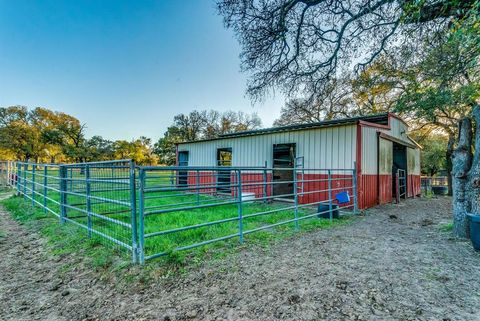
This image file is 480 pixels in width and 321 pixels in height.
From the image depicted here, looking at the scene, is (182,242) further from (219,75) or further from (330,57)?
(219,75)

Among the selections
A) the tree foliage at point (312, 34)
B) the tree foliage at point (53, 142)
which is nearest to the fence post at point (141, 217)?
the tree foliage at point (312, 34)

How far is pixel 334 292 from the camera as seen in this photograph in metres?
2.17

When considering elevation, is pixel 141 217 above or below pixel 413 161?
below

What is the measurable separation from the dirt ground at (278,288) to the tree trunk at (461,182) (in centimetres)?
53

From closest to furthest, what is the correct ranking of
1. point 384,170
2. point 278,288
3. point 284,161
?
point 278,288
point 384,170
point 284,161

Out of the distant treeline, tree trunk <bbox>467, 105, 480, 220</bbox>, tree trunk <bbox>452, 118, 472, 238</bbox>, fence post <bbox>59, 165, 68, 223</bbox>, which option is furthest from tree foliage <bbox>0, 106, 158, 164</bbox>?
tree trunk <bbox>467, 105, 480, 220</bbox>

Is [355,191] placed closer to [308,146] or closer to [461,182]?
[308,146]

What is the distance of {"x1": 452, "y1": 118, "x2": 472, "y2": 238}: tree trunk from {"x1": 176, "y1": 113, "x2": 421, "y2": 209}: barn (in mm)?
2368

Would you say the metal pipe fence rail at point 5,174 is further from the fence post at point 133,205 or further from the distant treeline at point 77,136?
the distant treeline at point 77,136

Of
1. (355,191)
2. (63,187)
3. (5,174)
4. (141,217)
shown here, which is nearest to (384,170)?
(355,191)

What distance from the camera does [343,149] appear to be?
679cm

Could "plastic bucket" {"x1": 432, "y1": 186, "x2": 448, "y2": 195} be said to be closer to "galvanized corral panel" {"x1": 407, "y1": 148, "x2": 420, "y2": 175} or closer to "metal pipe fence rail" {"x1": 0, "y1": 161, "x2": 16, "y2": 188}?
"galvanized corral panel" {"x1": 407, "y1": 148, "x2": 420, "y2": 175}

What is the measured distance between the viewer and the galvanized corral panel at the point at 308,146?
6.75 meters

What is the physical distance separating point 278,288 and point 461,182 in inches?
157
